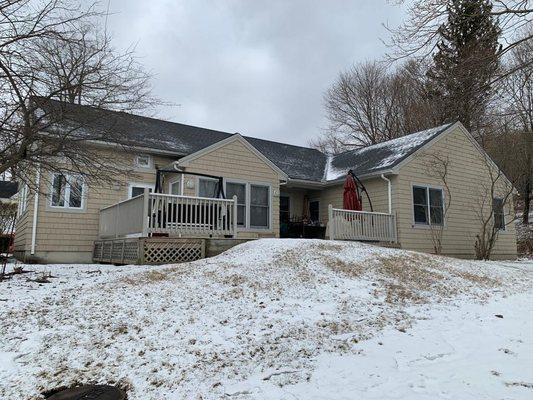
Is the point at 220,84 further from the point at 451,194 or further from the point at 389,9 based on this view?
the point at 389,9

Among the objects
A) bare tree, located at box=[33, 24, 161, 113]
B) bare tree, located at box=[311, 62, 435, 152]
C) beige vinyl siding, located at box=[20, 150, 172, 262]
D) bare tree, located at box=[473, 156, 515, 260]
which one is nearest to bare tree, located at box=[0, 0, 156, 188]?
bare tree, located at box=[33, 24, 161, 113]

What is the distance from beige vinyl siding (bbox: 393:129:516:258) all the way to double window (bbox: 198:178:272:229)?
14.7 feet

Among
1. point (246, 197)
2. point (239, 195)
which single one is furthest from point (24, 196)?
point (246, 197)

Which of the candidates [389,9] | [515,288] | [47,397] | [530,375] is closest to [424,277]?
[515,288]

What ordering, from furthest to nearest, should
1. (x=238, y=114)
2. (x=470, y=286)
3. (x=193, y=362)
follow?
(x=238, y=114), (x=470, y=286), (x=193, y=362)

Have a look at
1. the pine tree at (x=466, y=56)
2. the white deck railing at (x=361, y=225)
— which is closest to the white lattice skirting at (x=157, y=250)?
the white deck railing at (x=361, y=225)

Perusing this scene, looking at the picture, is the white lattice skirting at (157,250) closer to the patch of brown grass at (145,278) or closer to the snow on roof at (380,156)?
the patch of brown grass at (145,278)

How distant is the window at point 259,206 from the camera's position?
578 inches

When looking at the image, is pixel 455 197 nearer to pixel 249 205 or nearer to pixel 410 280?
pixel 249 205

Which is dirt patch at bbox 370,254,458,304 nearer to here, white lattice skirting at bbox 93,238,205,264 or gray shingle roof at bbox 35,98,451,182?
white lattice skirting at bbox 93,238,205,264

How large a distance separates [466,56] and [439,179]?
29.3 feet

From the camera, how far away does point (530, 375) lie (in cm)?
411

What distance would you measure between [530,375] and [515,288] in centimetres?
540

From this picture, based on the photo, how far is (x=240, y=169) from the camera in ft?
47.8
